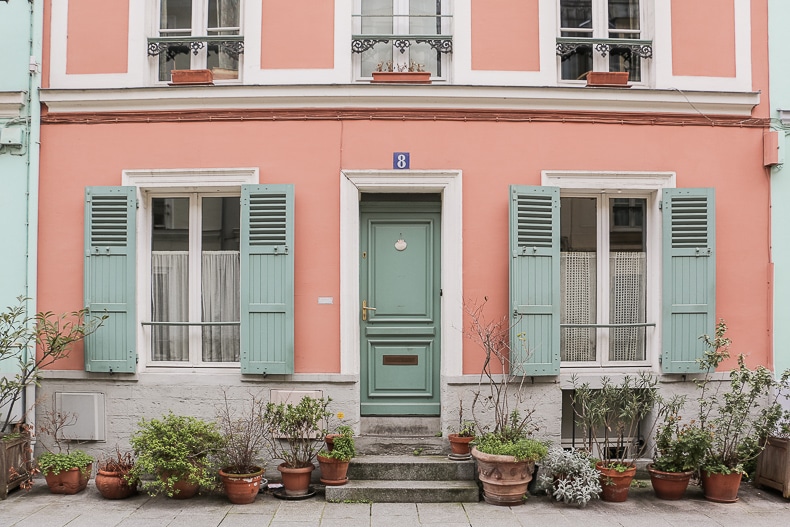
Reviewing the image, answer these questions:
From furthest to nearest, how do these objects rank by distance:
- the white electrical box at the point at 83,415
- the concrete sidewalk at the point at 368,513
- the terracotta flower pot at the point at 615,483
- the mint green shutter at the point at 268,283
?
the white electrical box at the point at 83,415 < the mint green shutter at the point at 268,283 < the terracotta flower pot at the point at 615,483 < the concrete sidewalk at the point at 368,513

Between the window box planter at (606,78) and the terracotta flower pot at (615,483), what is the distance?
12.4 ft

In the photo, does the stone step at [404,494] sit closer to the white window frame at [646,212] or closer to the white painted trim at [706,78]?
the white window frame at [646,212]

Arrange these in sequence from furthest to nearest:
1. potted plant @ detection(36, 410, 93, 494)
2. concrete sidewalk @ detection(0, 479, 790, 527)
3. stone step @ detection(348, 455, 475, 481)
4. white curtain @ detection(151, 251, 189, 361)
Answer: white curtain @ detection(151, 251, 189, 361) < stone step @ detection(348, 455, 475, 481) < potted plant @ detection(36, 410, 93, 494) < concrete sidewalk @ detection(0, 479, 790, 527)

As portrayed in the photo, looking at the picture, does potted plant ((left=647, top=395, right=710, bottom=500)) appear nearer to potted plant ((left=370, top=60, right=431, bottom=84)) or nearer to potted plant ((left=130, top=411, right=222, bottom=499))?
potted plant ((left=370, top=60, right=431, bottom=84))

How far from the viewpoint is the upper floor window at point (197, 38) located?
23.2ft

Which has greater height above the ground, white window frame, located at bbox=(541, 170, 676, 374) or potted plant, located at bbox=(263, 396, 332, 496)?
white window frame, located at bbox=(541, 170, 676, 374)

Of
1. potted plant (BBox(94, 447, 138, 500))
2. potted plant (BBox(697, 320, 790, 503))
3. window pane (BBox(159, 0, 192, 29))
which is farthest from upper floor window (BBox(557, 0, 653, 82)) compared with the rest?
potted plant (BBox(94, 447, 138, 500))

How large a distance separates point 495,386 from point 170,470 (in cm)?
315

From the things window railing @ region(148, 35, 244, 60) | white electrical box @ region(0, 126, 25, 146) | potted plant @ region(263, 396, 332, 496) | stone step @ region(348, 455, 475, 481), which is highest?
window railing @ region(148, 35, 244, 60)

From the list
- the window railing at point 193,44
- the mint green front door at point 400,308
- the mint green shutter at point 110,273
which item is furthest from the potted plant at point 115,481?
the window railing at point 193,44

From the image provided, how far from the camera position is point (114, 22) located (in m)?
A: 6.99

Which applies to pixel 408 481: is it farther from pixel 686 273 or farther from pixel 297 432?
pixel 686 273

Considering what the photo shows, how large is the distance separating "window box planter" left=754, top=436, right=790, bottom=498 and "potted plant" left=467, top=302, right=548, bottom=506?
86.1 inches

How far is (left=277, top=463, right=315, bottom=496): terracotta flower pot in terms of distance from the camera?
6.20 m
